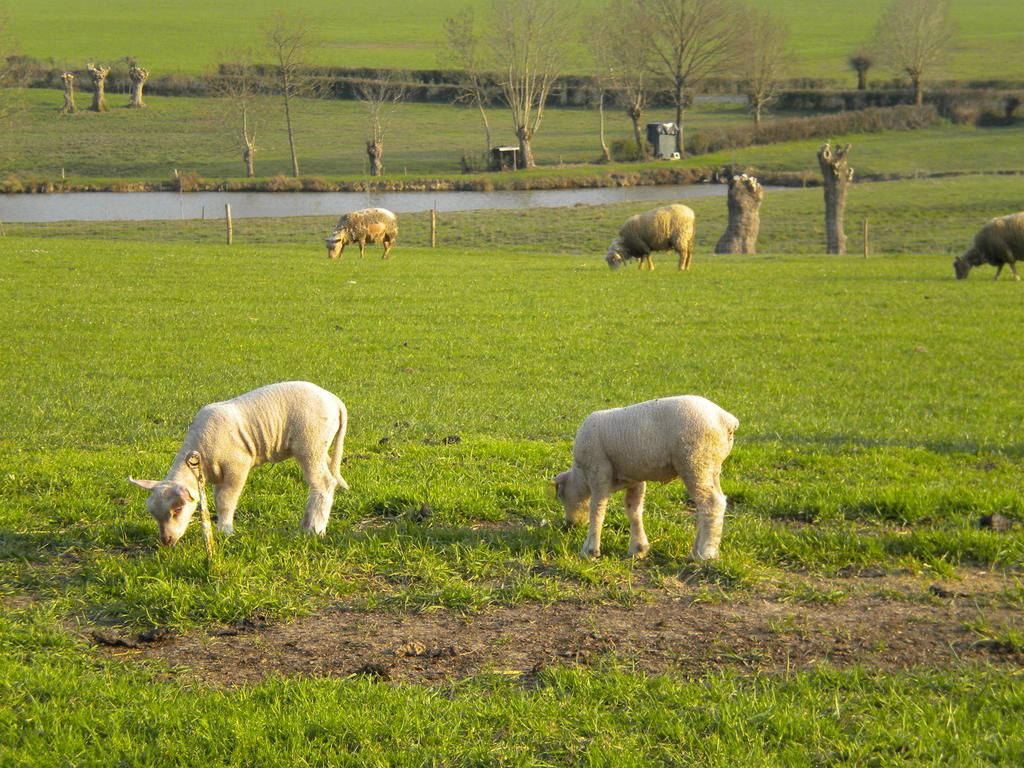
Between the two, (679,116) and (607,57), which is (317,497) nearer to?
(679,116)

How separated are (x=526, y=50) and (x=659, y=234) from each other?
58.5 meters

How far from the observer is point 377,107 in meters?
84.7

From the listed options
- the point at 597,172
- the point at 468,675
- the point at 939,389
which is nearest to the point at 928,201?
the point at 597,172

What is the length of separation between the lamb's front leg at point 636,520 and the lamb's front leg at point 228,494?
267 cm

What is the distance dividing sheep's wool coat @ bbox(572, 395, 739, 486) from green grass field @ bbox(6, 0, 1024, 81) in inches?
3685

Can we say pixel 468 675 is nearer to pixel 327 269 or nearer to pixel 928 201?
pixel 327 269

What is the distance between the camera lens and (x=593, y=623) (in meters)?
6.00

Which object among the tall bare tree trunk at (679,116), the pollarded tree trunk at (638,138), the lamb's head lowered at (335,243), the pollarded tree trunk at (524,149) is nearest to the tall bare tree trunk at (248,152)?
the pollarded tree trunk at (524,149)

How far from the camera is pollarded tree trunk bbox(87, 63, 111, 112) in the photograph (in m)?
91.1

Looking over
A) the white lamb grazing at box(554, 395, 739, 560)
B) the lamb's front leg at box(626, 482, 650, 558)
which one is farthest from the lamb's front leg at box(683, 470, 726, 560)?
the lamb's front leg at box(626, 482, 650, 558)

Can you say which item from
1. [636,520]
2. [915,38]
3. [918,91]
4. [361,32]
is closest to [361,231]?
[636,520]

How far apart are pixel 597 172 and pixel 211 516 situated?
232 ft

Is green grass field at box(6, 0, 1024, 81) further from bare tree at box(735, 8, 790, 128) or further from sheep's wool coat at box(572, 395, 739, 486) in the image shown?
sheep's wool coat at box(572, 395, 739, 486)

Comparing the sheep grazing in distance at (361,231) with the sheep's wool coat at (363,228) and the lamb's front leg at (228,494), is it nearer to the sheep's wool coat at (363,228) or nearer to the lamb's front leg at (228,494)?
the sheep's wool coat at (363,228)
